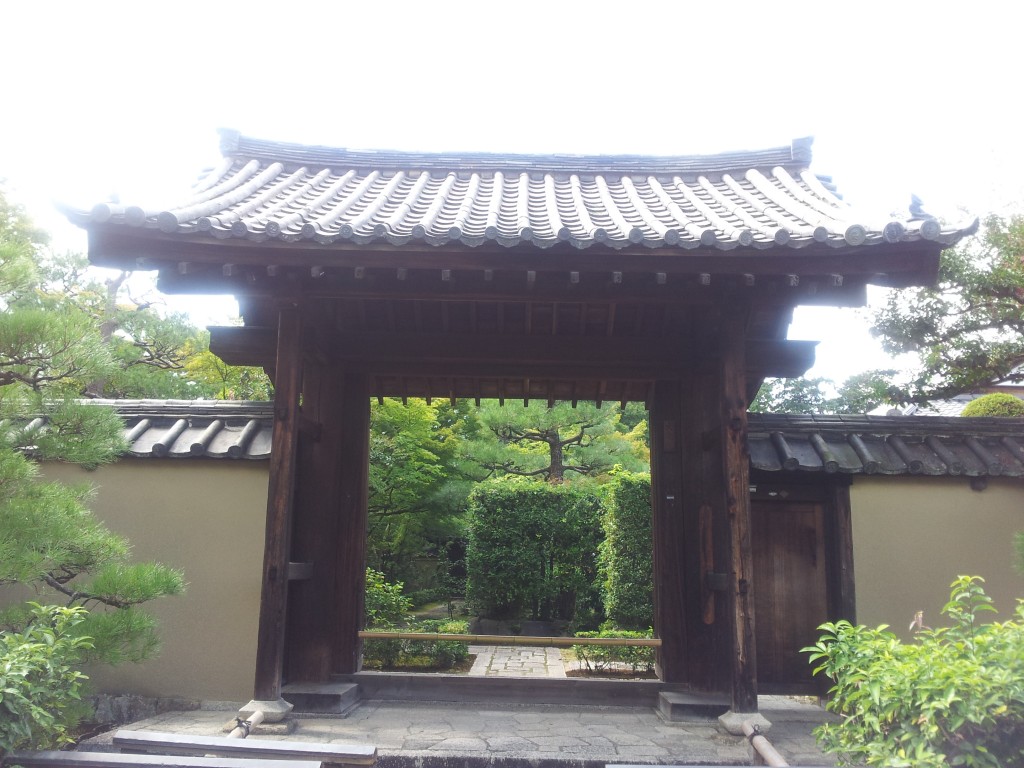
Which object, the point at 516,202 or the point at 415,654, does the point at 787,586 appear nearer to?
the point at 516,202

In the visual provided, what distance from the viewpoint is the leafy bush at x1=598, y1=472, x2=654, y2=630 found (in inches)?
441

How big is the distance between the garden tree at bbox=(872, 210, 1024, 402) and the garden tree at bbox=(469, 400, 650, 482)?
669 centimetres

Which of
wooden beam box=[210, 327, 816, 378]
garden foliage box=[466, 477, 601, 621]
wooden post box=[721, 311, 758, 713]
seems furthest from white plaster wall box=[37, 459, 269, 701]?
garden foliage box=[466, 477, 601, 621]

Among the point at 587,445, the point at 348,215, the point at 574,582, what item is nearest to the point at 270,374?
the point at 348,215

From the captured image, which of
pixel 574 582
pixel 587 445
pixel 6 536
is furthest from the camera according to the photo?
pixel 587 445

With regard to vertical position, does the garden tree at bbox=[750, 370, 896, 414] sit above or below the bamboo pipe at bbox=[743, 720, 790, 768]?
above

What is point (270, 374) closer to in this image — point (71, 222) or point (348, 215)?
point (348, 215)

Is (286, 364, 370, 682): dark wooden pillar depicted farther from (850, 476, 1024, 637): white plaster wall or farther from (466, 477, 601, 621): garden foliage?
(466, 477, 601, 621): garden foliage

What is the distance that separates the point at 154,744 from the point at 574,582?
987 cm

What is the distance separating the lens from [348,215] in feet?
20.2

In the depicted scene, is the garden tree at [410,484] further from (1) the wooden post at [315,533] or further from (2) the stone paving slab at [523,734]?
(2) the stone paving slab at [523,734]

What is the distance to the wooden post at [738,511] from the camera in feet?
16.2

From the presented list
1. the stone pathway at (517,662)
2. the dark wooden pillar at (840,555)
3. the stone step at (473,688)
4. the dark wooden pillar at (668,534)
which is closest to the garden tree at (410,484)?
the stone pathway at (517,662)

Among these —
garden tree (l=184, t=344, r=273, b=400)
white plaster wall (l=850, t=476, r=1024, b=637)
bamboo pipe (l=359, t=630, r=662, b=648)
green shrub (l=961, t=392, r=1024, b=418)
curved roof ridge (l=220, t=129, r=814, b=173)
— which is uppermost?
curved roof ridge (l=220, t=129, r=814, b=173)
